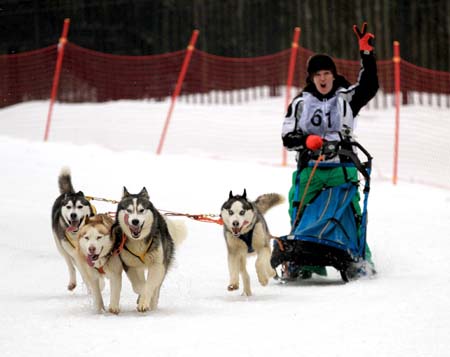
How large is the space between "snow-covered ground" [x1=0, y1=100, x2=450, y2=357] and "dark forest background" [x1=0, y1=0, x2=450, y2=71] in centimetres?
206

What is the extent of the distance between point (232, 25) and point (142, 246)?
50.6 feet

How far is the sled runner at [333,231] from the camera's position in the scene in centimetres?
765

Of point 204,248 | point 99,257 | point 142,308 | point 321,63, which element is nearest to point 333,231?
point 321,63

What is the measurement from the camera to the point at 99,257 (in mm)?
6535

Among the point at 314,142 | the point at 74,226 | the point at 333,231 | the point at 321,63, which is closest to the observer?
the point at 74,226

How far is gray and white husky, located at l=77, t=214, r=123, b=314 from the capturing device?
6527 mm

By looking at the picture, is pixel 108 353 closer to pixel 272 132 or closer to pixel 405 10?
pixel 272 132

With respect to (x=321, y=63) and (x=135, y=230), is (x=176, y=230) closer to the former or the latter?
(x=135, y=230)

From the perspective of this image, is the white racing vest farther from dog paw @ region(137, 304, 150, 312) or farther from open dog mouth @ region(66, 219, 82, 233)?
dog paw @ region(137, 304, 150, 312)

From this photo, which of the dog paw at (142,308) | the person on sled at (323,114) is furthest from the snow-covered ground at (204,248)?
the person on sled at (323,114)

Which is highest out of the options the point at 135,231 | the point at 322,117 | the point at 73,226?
the point at 322,117

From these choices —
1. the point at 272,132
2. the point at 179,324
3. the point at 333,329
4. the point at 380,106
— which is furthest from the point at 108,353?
the point at 380,106

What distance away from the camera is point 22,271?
897cm

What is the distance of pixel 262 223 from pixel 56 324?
1.87 meters
